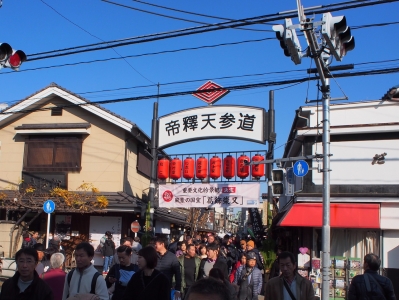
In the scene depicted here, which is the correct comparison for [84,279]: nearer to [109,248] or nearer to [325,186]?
[325,186]

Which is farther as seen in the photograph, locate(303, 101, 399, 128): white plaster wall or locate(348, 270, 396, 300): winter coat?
locate(303, 101, 399, 128): white plaster wall

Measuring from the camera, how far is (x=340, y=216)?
47.8ft

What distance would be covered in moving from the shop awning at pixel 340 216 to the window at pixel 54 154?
11148 mm

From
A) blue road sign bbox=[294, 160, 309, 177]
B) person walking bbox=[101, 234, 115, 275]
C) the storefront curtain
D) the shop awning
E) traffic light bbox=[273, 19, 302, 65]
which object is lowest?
person walking bbox=[101, 234, 115, 275]

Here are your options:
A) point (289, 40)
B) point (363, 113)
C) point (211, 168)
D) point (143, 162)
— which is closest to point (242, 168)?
point (211, 168)

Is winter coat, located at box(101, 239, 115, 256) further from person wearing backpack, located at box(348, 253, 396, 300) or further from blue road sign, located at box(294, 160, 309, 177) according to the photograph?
person wearing backpack, located at box(348, 253, 396, 300)

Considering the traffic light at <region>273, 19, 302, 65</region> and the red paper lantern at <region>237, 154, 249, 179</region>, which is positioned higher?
the traffic light at <region>273, 19, 302, 65</region>

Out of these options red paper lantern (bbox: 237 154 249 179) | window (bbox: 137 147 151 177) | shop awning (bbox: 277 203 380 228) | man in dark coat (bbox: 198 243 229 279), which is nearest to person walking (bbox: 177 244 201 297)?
man in dark coat (bbox: 198 243 229 279)

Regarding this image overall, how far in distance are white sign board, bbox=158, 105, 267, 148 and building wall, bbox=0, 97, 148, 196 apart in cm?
325

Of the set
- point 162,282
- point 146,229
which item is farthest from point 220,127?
point 162,282

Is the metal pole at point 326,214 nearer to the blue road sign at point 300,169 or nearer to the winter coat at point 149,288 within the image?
the blue road sign at point 300,169

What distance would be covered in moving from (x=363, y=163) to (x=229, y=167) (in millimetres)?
5306

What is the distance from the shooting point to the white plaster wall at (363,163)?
14938 mm

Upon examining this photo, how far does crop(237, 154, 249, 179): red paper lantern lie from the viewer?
59.9 ft
